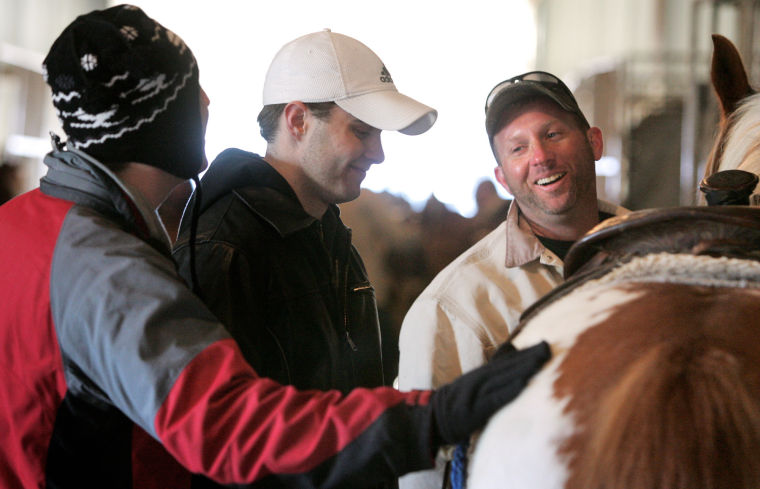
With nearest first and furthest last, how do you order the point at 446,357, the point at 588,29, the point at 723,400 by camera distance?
the point at 723,400, the point at 446,357, the point at 588,29

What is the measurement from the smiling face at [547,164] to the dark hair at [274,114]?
373mm

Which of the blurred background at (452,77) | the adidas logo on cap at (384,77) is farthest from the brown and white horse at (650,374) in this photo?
the blurred background at (452,77)

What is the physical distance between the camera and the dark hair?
152cm

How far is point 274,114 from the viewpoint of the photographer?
1560 mm

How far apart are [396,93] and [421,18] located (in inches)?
239

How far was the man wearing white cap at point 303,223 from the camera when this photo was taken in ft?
4.16

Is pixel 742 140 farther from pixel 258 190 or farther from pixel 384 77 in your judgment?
pixel 258 190

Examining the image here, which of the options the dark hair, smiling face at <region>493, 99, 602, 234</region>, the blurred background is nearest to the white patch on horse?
smiling face at <region>493, 99, 602, 234</region>

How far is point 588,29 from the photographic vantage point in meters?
7.78

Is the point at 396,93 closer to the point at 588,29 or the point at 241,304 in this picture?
the point at 241,304

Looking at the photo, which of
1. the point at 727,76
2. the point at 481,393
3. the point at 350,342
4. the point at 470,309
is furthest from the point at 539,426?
the point at 727,76

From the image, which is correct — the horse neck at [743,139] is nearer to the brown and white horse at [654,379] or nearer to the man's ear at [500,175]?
the man's ear at [500,175]

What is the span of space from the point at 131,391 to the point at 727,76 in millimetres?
1341

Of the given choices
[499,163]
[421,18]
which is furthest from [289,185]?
[421,18]
